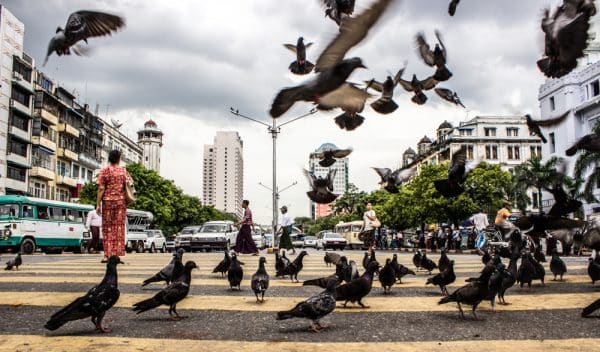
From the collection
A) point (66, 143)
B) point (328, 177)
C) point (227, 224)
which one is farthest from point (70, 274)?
point (66, 143)

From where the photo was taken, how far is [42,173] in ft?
163

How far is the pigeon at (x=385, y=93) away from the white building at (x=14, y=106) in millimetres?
46816

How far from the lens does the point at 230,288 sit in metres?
7.22

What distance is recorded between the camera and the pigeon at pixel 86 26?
151 inches

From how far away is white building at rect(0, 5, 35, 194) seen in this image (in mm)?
44125

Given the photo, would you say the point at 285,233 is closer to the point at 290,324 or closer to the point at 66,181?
the point at 290,324

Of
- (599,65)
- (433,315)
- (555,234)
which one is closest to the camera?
(433,315)

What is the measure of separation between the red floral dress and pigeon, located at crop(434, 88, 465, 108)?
5542mm

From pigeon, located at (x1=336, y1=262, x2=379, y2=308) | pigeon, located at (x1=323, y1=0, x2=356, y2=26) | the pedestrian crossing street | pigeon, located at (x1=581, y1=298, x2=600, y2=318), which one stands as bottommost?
the pedestrian crossing street

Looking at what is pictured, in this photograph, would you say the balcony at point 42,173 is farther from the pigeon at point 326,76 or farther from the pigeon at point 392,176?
the pigeon at point 326,76

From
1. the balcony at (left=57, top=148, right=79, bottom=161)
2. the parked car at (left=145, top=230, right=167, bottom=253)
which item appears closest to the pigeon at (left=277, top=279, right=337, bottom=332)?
the parked car at (left=145, top=230, right=167, bottom=253)

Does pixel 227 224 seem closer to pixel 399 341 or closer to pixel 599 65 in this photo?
Answer: pixel 399 341

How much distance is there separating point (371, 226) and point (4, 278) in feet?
28.7

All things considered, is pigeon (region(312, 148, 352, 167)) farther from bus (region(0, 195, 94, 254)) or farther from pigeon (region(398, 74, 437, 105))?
bus (region(0, 195, 94, 254))
